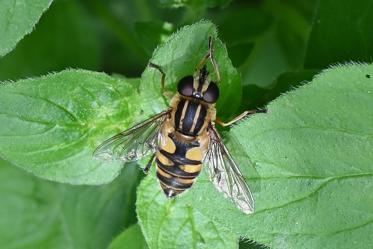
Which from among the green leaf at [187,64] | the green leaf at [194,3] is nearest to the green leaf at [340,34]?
the green leaf at [194,3]

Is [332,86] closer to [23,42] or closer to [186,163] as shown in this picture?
[186,163]

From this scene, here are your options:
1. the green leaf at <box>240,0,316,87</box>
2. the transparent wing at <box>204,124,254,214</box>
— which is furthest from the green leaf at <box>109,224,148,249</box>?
the green leaf at <box>240,0,316,87</box>

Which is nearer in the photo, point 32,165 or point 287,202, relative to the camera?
Answer: point 287,202

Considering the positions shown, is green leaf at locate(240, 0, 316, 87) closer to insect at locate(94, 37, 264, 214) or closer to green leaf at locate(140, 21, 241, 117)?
green leaf at locate(140, 21, 241, 117)

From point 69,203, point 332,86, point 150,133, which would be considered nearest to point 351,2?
point 332,86

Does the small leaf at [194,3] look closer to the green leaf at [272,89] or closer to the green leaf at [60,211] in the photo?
the green leaf at [272,89]

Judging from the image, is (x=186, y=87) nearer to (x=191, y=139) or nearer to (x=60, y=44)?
(x=191, y=139)
